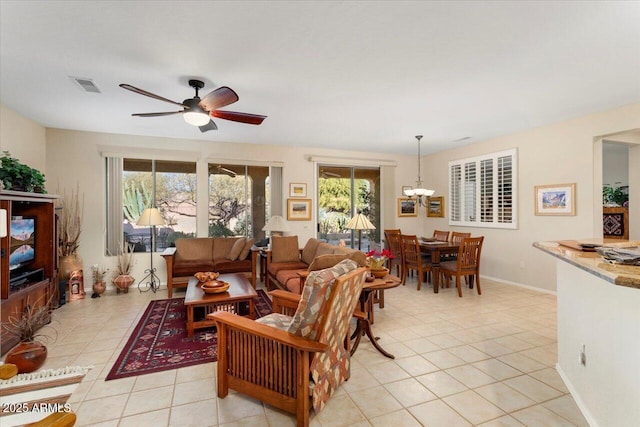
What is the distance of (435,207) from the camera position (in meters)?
7.12

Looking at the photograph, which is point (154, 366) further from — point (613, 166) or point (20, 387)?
point (613, 166)

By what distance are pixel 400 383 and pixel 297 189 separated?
4.50 meters

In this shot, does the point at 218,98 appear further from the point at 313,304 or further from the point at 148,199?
the point at 148,199

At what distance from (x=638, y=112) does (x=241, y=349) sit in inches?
209

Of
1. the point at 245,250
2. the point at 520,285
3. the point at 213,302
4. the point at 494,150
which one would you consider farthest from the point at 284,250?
the point at 494,150

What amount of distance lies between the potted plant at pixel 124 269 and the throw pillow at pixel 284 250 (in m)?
2.38

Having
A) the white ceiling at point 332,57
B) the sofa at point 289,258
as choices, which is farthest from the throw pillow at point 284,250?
the white ceiling at point 332,57

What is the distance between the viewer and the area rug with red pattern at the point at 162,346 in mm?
2648

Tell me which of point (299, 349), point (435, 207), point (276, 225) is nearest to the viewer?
point (299, 349)

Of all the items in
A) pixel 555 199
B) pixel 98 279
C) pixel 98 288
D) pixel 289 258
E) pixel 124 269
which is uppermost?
pixel 555 199

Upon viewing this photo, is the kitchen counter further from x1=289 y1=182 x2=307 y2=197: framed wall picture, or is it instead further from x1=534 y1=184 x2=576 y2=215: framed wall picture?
x1=289 y1=182 x2=307 y2=197: framed wall picture

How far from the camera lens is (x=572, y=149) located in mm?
4562

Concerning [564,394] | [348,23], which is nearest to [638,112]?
[564,394]

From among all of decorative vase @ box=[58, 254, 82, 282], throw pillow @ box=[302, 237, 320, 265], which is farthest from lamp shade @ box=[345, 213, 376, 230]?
decorative vase @ box=[58, 254, 82, 282]
